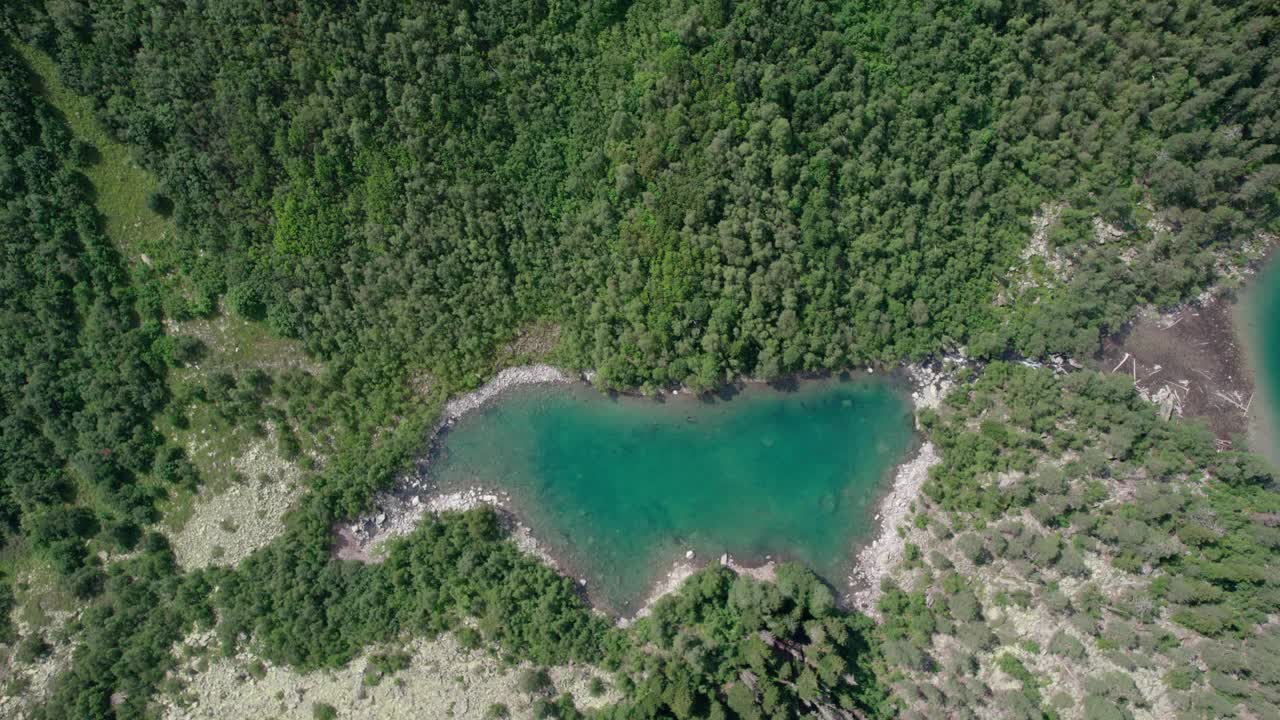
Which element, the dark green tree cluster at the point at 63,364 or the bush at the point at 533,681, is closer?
the dark green tree cluster at the point at 63,364

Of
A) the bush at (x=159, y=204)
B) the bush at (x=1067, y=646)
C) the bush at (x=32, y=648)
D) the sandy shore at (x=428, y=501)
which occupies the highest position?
the bush at (x=159, y=204)

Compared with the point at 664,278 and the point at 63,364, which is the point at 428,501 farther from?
the point at 63,364

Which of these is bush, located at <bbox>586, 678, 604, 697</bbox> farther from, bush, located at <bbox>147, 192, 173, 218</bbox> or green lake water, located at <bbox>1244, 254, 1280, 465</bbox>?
green lake water, located at <bbox>1244, 254, 1280, 465</bbox>

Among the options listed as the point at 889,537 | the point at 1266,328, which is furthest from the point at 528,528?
the point at 1266,328

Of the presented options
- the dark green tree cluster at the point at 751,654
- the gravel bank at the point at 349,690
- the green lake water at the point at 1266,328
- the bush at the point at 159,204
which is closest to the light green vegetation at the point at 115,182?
the bush at the point at 159,204

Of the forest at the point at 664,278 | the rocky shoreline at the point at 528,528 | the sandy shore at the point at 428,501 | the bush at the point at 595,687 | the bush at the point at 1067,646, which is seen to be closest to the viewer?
the bush at the point at 1067,646

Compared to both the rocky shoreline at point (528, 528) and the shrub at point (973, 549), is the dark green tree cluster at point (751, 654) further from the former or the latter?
the shrub at point (973, 549)

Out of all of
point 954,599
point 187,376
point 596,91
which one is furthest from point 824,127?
point 187,376

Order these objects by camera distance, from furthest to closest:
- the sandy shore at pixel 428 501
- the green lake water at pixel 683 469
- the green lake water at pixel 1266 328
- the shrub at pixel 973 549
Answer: the green lake water at pixel 683 469
the sandy shore at pixel 428 501
the green lake water at pixel 1266 328
the shrub at pixel 973 549

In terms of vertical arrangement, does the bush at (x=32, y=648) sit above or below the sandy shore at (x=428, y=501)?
below
